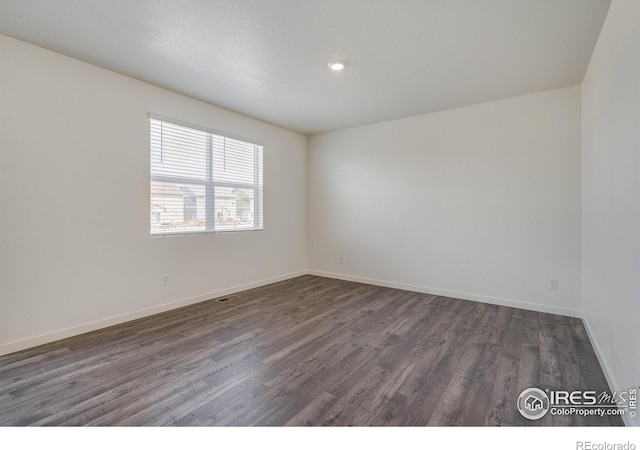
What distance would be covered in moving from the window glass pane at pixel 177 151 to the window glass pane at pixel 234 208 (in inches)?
16.0

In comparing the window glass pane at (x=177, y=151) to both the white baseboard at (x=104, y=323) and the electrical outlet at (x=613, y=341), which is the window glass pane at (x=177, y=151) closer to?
the white baseboard at (x=104, y=323)

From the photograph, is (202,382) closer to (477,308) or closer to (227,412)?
(227,412)

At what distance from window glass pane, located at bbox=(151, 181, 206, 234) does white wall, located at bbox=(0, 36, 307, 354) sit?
0.12 meters

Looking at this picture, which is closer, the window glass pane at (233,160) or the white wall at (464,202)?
the white wall at (464,202)

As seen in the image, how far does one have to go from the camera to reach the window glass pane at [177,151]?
3467 millimetres

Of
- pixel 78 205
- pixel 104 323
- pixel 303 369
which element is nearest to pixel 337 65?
pixel 303 369

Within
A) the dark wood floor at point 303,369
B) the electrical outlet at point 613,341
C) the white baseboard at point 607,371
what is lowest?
the dark wood floor at point 303,369

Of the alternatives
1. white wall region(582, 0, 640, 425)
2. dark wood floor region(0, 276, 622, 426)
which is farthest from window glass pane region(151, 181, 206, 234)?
white wall region(582, 0, 640, 425)

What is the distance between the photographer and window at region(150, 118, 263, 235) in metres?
3.51

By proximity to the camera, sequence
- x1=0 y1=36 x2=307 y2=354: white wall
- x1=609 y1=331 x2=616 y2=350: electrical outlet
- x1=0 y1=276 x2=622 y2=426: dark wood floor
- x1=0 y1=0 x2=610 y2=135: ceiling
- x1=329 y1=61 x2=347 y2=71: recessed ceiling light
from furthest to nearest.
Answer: x1=329 y1=61 x2=347 y2=71: recessed ceiling light, x1=0 y1=36 x2=307 y2=354: white wall, x1=0 y1=0 x2=610 y2=135: ceiling, x1=609 y1=331 x2=616 y2=350: electrical outlet, x1=0 y1=276 x2=622 y2=426: dark wood floor

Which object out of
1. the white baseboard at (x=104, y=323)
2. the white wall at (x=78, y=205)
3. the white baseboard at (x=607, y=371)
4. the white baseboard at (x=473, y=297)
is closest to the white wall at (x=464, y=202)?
the white baseboard at (x=473, y=297)

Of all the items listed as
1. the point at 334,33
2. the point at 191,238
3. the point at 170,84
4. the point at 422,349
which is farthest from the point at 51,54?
the point at 422,349

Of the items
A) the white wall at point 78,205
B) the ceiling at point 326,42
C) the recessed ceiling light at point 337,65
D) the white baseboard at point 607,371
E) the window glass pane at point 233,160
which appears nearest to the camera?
the white baseboard at point 607,371

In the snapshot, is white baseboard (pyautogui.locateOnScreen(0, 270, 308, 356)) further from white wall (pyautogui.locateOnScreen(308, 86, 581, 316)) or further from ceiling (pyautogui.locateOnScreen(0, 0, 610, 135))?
ceiling (pyautogui.locateOnScreen(0, 0, 610, 135))
